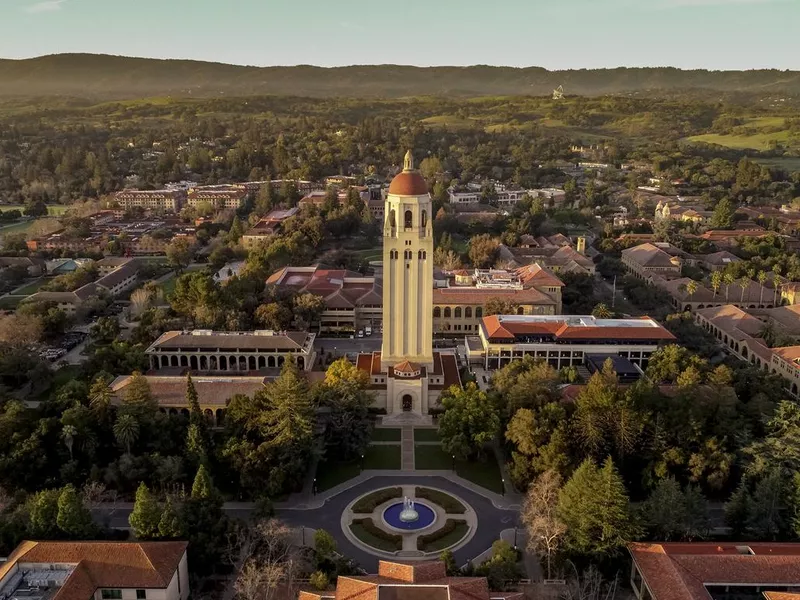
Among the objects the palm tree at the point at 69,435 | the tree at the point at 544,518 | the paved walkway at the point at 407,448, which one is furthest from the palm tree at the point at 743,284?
the palm tree at the point at 69,435

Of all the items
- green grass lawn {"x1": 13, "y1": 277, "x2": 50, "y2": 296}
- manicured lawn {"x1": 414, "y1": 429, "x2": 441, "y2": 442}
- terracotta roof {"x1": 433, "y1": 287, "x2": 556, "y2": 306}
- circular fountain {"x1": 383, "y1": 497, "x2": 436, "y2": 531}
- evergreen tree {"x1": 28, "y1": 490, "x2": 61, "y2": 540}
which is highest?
terracotta roof {"x1": 433, "y1": 287, "x2": 556, "y2": 306}

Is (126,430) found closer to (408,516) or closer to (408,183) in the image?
(408,516)

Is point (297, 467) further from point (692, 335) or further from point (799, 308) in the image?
point (799, 308)

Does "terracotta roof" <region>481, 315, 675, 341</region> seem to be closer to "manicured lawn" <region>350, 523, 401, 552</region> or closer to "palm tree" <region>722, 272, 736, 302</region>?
"palm tree" <region>722, 272, 736, 302</region>

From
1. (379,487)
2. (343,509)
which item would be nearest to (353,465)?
(379,487)

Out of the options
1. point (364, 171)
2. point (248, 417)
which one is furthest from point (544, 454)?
point (364, 171)

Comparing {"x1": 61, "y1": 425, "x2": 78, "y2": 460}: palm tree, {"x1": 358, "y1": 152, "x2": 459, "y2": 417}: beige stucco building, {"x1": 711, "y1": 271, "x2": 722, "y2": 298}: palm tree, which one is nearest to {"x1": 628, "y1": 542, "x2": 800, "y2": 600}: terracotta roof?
{"x1": 358, "y1": 152, "x2": 459, "y2": 417}: beige stucco building
